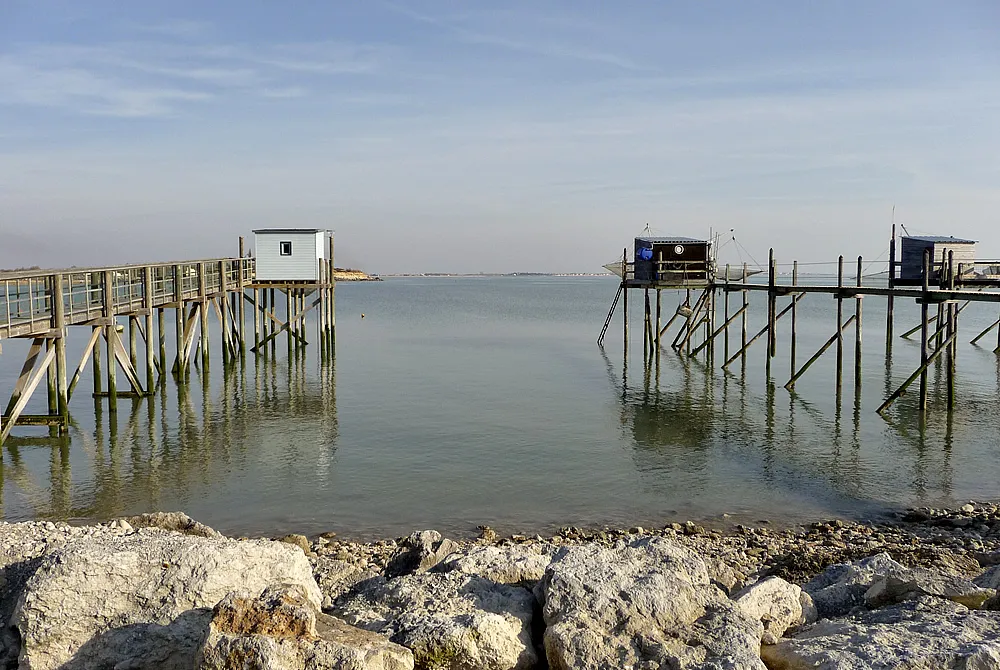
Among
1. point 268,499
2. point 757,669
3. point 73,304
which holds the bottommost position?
point 268,499

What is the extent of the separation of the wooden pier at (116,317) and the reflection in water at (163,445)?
0.79 metres

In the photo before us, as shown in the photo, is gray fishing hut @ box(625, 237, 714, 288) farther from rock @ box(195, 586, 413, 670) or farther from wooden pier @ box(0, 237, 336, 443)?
rock @ box(195, 586, 413, 670)

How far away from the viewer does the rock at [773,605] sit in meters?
7.10

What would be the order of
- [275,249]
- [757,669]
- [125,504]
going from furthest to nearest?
[275,249]
[125,504]
[757,669]

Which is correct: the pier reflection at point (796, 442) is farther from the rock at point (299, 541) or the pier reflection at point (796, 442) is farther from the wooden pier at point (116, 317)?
the wooden pier at point (116, 317)

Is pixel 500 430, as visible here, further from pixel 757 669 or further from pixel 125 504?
pixel 757 669

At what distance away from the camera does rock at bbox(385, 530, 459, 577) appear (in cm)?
826

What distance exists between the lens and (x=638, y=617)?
6.58 meters

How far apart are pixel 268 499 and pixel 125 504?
243 cm

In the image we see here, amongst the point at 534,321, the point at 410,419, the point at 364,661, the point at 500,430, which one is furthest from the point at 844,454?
the point at 534,321

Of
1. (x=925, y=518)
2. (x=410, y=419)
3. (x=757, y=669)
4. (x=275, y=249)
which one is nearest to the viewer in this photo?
(x=757, y=669)

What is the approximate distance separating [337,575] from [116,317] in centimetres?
1885

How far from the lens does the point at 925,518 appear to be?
42.2 feet

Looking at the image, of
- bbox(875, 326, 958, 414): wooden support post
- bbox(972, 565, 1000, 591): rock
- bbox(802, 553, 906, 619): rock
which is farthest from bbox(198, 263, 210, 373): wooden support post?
bbox(972, 565, 1000, 591): rock
